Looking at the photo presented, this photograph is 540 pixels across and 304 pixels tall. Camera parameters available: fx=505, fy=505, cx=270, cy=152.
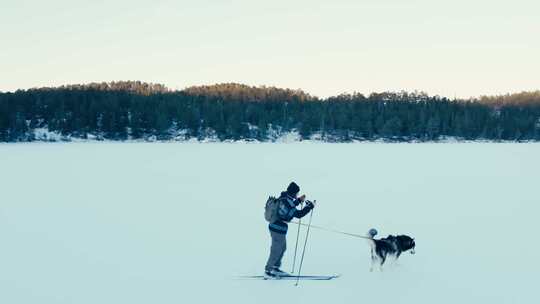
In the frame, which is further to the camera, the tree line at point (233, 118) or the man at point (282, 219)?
the tree line at point (233, 118)

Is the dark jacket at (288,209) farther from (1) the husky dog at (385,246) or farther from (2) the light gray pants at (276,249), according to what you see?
(1) the husky dog at (385,246)

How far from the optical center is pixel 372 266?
755 centimetres

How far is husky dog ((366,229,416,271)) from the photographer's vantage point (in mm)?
7516

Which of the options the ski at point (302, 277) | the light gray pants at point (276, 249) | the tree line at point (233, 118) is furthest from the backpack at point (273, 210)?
the tree line at point (233, 118)

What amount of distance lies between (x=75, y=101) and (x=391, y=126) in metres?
64.6

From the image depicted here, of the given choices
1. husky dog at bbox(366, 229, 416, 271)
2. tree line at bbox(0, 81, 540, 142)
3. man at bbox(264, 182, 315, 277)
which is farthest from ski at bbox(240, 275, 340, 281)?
tree line at bbox(0, 81, 540, 142)

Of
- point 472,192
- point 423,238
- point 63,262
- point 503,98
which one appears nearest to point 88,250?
point 63,262

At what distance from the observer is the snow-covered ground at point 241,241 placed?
21.8 ft

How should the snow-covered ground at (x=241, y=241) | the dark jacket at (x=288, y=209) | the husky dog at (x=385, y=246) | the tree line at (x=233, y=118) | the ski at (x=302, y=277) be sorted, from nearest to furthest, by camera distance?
the snow-covered ground at (x=241, y=241) < the dark jacket at (x=288, y=209) < the ski at (x=302, y=277) < the husky dog at (x=385, y=246) < the tree line at (x=233, y=118)

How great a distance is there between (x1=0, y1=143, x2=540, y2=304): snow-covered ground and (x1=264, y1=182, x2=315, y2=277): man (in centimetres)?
25

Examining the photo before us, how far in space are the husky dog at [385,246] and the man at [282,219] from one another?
4.06 feet

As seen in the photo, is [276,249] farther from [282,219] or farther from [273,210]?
[273,210]

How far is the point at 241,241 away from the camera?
956cm

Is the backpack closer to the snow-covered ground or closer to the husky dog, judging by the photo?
the snow-covered ground
